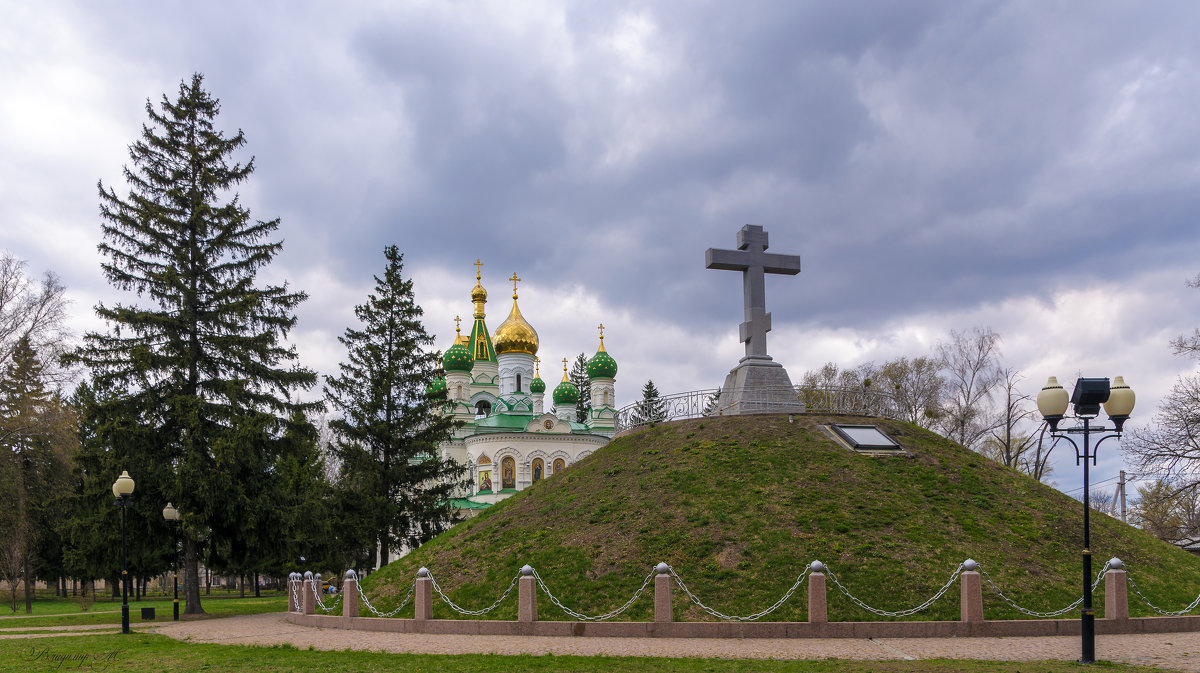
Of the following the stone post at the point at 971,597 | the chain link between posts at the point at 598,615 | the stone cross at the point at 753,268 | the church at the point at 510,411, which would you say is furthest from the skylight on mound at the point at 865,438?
the church at the point at 510,411

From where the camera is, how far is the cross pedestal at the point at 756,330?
21.6 m

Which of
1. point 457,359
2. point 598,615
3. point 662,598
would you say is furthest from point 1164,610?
point 457,359

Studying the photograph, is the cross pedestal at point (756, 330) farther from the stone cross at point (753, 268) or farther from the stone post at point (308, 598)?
the stone post at point (308, 598)

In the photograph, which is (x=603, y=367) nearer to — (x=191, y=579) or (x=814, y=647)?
(x=191, y=579)

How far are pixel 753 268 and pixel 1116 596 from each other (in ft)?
35.5

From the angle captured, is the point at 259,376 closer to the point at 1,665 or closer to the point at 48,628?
the point at 48,628

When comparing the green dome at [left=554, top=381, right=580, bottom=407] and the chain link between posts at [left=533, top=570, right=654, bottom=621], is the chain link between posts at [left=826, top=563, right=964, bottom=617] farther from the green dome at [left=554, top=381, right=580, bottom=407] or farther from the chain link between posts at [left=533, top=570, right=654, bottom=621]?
the green dome at [left=554, top=381, right=580, bottom=407]

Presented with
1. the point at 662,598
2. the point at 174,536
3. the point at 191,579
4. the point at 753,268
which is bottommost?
the point at 191,579

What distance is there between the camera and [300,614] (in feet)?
60.2

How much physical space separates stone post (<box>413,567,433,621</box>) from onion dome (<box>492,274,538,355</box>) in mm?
43026

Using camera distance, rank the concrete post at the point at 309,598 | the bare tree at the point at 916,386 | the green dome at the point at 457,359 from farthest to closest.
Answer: the green dome at the point at 457,359, the bare tree at the point at 916,386, the concrete post at the point at 309,598

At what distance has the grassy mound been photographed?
48.8 ft

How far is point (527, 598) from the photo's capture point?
46.6 ft

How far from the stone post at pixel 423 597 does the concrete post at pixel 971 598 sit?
9.09m
